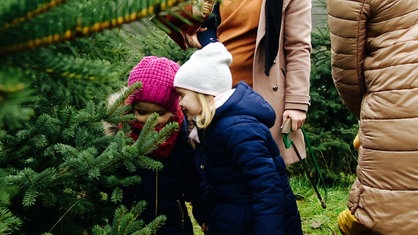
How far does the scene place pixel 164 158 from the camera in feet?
9.62

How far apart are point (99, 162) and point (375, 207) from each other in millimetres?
1668

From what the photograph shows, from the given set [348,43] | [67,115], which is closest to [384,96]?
[348,43]

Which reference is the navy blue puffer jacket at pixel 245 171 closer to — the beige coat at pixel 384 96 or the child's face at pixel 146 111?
the child's face at pixel 146 111

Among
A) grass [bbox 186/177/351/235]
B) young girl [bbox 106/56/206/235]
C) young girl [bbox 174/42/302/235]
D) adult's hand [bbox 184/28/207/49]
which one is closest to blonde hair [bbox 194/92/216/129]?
young girl [bbox 174/42/302/235]

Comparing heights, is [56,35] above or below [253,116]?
above

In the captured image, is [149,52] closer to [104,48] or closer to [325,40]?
[325,40]

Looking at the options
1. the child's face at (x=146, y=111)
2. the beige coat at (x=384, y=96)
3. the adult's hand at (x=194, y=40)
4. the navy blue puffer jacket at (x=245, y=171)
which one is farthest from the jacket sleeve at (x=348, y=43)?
the child's face at (x=146, y=111)

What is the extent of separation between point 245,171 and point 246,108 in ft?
1.03

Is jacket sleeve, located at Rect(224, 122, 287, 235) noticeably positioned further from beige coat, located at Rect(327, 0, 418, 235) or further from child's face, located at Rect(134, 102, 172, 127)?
beige coat, located at Rect(327, 0, 418, 235)

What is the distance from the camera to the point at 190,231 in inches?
121

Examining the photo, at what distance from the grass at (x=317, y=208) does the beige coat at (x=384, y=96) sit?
1319 millimetres

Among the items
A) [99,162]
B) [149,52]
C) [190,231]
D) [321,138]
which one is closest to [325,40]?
[321,138]

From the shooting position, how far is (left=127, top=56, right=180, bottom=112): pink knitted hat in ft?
9.10

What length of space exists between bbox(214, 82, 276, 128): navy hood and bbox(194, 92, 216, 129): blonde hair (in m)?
0.04
